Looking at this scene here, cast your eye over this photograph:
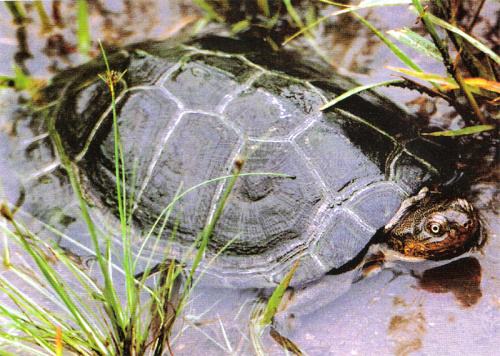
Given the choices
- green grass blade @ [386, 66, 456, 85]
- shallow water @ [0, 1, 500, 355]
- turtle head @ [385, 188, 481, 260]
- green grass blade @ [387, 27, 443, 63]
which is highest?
green grass blade @ [387, 27, 443, 63]

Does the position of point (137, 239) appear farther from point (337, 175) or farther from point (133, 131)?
point (337, 175)

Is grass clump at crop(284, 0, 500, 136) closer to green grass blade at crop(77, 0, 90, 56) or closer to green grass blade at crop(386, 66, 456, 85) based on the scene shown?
green grass blade at crop(386, 66, 456, 85)

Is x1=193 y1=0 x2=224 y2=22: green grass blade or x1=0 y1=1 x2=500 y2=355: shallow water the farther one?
x1=193 y1=0 x2=224 y2=22: green grass blade

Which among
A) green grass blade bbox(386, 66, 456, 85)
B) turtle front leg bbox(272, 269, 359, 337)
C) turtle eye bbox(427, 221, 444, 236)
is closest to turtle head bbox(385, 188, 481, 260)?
turtle eye bbox(427, 221, 444, 236)

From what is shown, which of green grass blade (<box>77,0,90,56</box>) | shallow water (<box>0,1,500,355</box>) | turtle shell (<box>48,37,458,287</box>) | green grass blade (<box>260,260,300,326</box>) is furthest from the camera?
green grass blade (<box>77,0,90,56</box>)

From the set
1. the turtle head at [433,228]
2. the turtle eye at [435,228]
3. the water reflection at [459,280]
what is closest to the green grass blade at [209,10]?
the turtle head at [433,228]

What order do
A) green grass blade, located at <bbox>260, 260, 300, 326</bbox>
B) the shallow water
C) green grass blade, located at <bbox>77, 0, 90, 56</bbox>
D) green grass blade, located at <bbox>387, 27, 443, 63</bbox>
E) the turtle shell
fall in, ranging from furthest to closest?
green grass blade, located at <bbox>77, 0, 90, 56</bbox> → green grass blade, located at <bbox>387, 27, 443, 63</bbox> → the turtle shell → the shallow water → green grass blade, located at <bbox>260, 260, 300, 326</bbox>

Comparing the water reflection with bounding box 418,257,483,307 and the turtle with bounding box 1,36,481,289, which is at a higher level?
the turtle with bounding box 1,36,481,289
